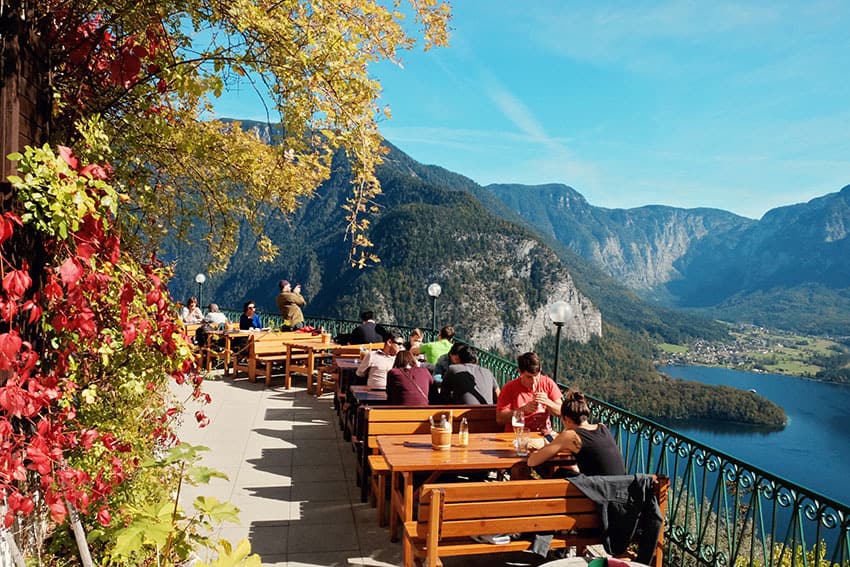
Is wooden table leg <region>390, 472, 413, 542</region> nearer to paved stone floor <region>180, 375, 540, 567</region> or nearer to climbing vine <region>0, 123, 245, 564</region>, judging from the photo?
paved stone floor <region>180, 375, 540, 567</region>

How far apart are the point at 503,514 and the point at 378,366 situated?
350 centimetres

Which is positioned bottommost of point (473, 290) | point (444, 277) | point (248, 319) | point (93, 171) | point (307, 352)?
point (307, 352)

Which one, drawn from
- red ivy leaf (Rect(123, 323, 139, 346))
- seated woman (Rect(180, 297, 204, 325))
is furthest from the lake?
red ivy leaf (Rect(123, 323, 139, 346))

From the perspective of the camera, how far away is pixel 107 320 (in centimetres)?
285

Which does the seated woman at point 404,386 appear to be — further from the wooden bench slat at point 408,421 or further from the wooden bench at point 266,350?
the wooden bench at point 266,350

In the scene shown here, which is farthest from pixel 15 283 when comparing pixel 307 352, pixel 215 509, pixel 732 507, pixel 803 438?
pixel 803 438

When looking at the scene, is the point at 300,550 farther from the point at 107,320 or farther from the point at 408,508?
the point at 107,320

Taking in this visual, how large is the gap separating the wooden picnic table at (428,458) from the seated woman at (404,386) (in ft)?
2.61

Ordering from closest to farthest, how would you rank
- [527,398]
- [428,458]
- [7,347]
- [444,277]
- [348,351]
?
[7,347] → [428,458] → [527,398] → [348,351] → [444,277]

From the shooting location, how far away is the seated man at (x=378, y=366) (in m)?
6.41

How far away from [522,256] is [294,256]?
52122 mm

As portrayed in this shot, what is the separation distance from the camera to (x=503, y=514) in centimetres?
314

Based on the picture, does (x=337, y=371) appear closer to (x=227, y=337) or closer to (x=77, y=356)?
(x=227, y=337)

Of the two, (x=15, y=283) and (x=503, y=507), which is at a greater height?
(x=15, y=283)
